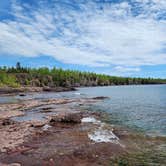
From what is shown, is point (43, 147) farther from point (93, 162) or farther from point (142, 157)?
point (142, 157)

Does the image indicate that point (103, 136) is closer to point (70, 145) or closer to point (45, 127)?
Answer: point (70, 145)

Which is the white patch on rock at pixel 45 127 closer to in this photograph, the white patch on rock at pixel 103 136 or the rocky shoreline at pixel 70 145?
the rocky shoreline at pixel 70 145

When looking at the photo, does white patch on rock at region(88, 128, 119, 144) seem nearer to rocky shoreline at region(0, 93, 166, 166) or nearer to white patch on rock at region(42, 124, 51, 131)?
rocky shoreline at region(0, 93, 166, 166)

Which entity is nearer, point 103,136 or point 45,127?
point 103,136

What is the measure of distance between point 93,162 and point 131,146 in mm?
4625

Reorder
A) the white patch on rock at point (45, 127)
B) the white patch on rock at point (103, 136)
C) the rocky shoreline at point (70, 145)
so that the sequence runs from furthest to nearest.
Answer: the white patch on rock at point (45, 127) → the white patch on rock at point (103, 136) → the rocky shoreline at point (70, 145)

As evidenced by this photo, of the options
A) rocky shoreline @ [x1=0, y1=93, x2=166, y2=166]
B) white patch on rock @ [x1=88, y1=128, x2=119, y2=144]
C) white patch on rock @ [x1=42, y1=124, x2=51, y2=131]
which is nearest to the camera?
rocky shoreline @ [x1=0, y1=93, x2=166, y2=166]

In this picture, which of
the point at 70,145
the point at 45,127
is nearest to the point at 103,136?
the point at 70,145

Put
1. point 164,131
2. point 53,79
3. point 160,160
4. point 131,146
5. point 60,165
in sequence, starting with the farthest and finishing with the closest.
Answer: point 53,79
point 164,131
point 131,146
point 160,160
point 60,165

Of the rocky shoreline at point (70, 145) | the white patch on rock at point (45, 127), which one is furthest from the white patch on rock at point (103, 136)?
the white patch on rock at point (45, 127)

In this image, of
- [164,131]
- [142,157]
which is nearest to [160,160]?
Answer: [142,157]

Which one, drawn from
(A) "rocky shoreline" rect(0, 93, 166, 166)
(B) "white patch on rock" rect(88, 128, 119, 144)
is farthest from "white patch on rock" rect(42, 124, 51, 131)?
(B) "white patch on rock" rect(88, 128, 119, 144)

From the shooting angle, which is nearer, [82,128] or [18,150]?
[18,150]

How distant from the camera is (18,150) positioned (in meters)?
15.9
